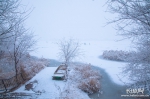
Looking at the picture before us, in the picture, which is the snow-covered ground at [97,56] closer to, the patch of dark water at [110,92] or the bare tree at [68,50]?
the patch of dark water at [110,92]

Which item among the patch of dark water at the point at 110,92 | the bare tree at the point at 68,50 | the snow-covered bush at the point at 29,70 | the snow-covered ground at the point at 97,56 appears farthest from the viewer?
the bare tree at the point at 68,50

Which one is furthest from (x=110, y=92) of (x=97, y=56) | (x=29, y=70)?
(x=97, y=56)

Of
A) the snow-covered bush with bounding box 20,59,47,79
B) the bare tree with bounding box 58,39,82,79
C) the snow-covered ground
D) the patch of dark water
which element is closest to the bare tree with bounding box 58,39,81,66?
the bare tree with bounding box 58,39,82,79

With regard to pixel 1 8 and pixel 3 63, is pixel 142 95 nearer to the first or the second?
pixel 1 8

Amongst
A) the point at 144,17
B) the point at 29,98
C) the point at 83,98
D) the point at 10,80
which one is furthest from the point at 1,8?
the point at 10,80

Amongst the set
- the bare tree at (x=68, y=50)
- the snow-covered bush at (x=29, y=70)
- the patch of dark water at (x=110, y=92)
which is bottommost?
the patch of dark water at (x=110, y=92)

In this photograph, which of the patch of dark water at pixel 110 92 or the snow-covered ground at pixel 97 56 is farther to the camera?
the snow-covered ground at pixel 97 56

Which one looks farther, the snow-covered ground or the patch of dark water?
the snow-covered ground

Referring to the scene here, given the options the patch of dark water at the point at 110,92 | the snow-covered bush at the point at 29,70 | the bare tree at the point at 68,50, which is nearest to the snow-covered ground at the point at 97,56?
the patch of dark water at the point at 110,92

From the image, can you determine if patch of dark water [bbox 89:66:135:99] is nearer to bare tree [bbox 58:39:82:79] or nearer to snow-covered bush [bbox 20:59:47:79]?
bare tree [bbox 58:39:82:79]

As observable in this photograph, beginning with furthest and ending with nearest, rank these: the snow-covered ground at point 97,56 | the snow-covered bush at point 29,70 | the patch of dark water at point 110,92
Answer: the snow-covered ground at point 97,56, the snow-covered bush at point 29,70, the patch of dark water at point 110,92

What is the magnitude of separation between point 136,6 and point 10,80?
11.0 meters

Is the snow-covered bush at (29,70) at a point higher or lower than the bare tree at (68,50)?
lower

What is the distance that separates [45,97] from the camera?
6500 mm
